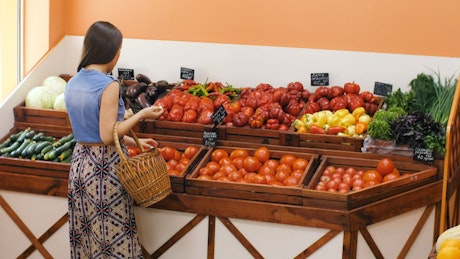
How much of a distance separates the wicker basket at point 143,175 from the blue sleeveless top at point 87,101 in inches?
5.7

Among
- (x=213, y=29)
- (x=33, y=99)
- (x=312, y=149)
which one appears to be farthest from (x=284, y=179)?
(x=33, y=99)

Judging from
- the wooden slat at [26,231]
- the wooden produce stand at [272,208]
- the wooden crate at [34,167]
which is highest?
the wooden crate at [34,167]

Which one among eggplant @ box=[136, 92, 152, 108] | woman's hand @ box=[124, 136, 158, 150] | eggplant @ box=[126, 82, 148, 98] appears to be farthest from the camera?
eggplant @ box=[126, 82, 148, 98]

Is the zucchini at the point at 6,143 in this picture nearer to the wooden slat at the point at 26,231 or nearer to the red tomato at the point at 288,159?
the wooden slat at the point at 26,231

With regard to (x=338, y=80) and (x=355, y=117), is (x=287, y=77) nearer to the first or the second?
(x=338, y=80)

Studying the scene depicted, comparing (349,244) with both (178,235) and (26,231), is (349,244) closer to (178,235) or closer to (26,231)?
(178,235)

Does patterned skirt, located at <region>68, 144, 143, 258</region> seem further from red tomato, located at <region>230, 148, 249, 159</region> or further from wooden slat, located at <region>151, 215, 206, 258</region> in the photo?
red tomato, located at <region>230, 148, 249, 159</region>

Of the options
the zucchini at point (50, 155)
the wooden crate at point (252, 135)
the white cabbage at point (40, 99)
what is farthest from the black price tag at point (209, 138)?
the white cabbage at point (40, 99)

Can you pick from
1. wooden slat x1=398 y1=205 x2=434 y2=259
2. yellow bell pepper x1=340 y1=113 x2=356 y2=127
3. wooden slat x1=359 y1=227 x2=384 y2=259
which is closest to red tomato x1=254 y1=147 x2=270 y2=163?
yellow bell pepper x1=340 y1=113 x2=356 y2=127

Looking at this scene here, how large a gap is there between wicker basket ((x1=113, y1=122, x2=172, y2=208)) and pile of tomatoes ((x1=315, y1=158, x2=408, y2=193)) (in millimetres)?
892

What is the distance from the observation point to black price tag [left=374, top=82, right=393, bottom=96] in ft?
17.1

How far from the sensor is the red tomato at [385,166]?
4398mm

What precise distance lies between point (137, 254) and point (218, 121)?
1.05 metres

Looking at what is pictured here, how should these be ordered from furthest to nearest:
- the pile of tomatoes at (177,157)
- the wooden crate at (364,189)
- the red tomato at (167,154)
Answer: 1. the red tomato at (167,154)
2. the pile of tomatoes at (177,157)
3. the wooden crate at (364,189)
